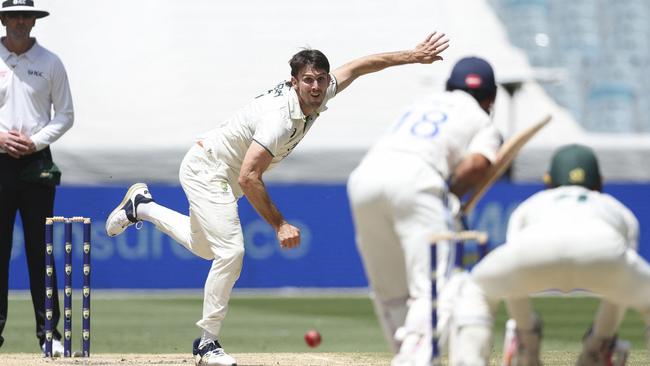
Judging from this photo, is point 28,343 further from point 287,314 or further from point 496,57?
point 496,57

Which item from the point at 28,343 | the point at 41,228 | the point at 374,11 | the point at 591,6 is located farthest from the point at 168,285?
the point at 591,6

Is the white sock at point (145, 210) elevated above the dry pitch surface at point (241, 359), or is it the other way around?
the white sock at point (145, 210)

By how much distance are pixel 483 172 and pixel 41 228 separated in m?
3.63

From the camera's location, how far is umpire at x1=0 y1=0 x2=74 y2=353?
26.2 feet

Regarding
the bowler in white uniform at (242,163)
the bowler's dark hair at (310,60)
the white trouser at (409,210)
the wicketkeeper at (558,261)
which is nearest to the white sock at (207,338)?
the bowler in white uniform at (242,163)

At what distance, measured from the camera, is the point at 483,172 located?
5.46 m

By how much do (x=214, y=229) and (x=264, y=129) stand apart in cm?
71

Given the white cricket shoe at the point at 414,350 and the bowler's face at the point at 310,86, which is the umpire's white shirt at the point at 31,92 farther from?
the white cricket shoe at the point at 414,350

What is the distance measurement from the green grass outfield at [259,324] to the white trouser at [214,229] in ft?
5.80

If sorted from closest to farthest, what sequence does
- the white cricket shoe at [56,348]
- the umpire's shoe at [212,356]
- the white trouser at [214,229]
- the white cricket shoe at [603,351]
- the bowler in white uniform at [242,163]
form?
the white cricket shoe at [603,351], the bowler in white uniform at [242,163], the umpire's shoe at [212,356], the white trouser at [214,229], the white cricket shoe at [56,348]

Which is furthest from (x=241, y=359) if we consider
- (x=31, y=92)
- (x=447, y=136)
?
(x=447, y=136)

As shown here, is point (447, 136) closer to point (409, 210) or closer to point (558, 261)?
point (409, 210)

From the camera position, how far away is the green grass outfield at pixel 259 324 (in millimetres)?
9555

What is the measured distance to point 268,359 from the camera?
7984 mm
